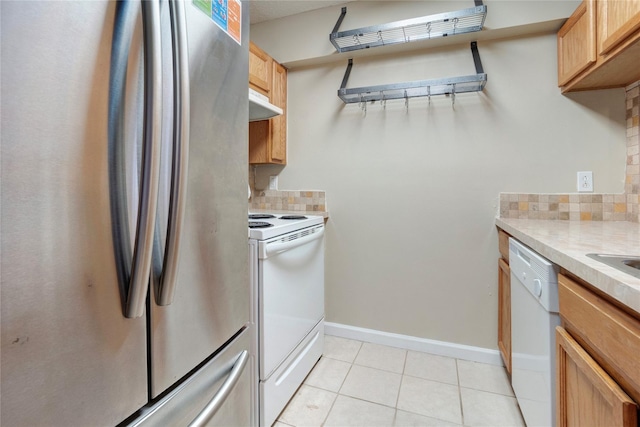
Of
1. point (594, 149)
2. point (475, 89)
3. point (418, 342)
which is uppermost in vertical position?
point (475, 89)

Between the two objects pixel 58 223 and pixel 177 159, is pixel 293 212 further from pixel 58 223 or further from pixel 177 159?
pixel 58 223

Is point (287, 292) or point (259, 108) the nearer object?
point (287, 292)

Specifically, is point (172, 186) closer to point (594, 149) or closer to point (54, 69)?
point (54, 69)

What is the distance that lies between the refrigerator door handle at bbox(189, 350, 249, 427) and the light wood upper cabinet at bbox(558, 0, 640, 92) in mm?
1754

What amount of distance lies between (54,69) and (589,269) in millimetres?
1112

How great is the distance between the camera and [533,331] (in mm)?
1146

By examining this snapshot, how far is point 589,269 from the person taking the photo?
0.71m

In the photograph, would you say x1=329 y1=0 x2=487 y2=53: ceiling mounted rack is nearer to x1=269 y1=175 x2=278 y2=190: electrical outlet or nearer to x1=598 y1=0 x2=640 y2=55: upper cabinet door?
x1=598 y1=0 x2=640 y2=55: upper cabinet door

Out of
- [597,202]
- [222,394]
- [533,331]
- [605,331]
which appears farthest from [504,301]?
[222,394]

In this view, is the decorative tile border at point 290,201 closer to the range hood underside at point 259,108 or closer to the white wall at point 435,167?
the white wall at point 435,167

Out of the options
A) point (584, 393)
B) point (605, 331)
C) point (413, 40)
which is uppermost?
point (413, 40)

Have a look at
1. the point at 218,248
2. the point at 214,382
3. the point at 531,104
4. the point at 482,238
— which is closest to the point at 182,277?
the point at 218,248

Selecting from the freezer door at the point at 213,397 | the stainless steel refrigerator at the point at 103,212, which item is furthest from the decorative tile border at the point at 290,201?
the stainless steel refrigerator at the point at 103,212

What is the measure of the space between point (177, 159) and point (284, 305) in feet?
3.40
